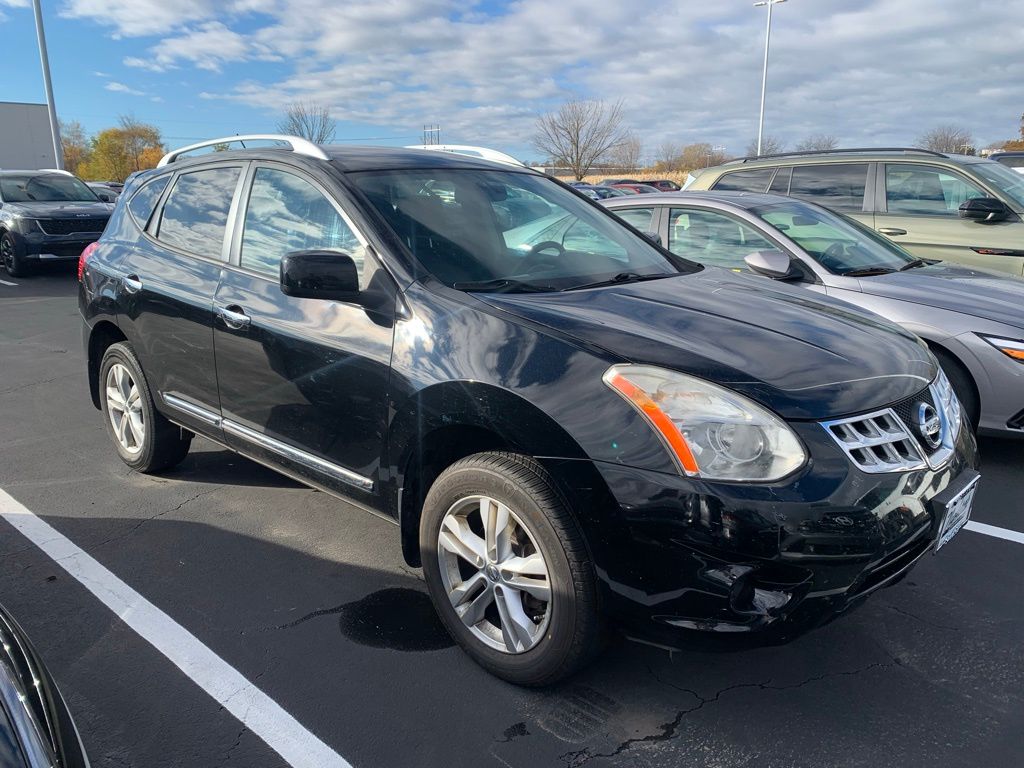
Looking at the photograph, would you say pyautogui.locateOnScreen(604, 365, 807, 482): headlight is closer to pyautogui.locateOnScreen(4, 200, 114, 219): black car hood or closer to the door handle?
the door handle

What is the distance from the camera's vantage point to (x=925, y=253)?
6984 millimetres

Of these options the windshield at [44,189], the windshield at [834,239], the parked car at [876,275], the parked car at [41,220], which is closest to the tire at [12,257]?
the parked car at [41,220]

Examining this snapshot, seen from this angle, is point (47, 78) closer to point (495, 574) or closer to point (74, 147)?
point (495, 574)

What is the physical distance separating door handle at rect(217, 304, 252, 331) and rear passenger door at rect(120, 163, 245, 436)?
0.12m

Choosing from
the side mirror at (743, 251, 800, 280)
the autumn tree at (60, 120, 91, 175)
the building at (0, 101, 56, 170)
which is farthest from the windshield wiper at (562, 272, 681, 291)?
the autumn tree at (60, 120, 91, 175)

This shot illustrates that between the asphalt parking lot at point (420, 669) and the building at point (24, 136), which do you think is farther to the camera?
the building at point (24, 136)

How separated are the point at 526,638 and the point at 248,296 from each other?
190 centimetres

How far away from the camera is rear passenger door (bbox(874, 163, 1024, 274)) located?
261 inches

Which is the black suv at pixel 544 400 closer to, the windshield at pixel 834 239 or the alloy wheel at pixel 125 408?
the alloy wheel at pixel 125 408

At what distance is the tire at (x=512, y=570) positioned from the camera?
241cm

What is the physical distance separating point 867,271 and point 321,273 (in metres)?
3.86

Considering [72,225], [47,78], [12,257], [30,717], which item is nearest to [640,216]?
[30,717]

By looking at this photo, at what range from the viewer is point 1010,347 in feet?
14.5

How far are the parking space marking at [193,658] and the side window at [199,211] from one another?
1.53 m
